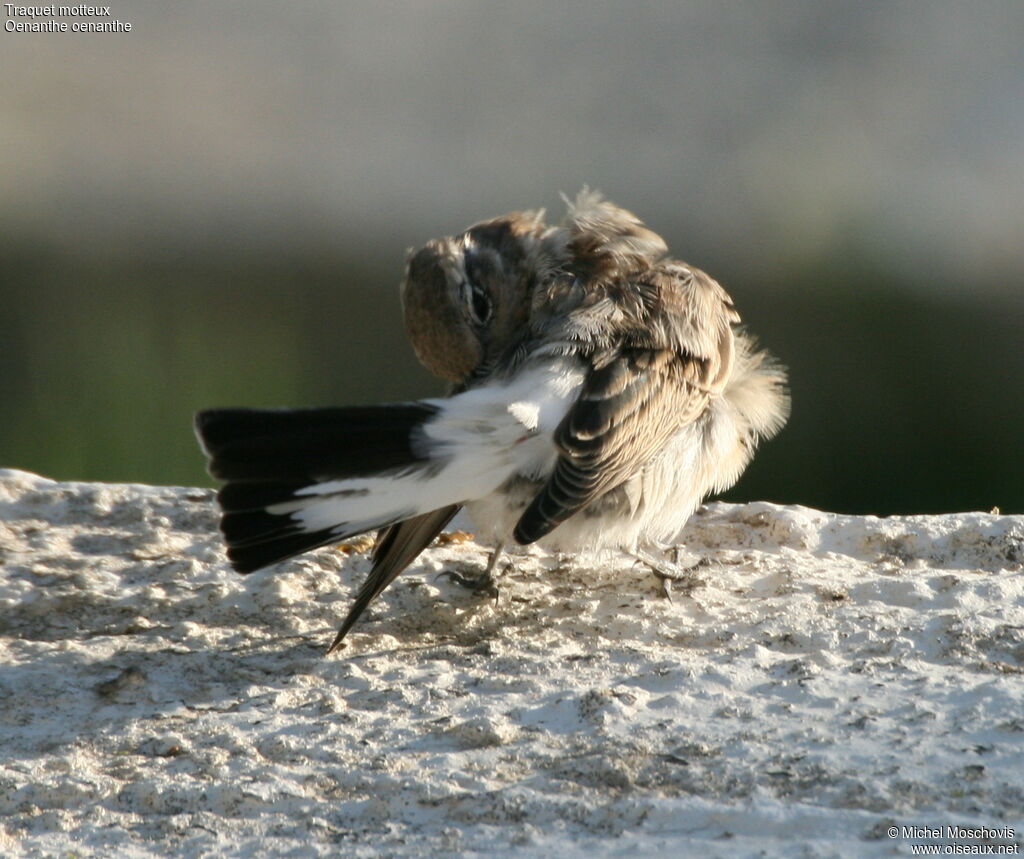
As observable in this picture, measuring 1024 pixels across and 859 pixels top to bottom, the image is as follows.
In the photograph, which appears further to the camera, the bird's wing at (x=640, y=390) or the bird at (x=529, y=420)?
the bird's wing at (x=640, y=390)

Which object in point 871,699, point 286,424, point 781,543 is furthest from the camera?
point 781,543

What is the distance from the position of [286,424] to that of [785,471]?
14.0 ft

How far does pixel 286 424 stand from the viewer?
3037mm

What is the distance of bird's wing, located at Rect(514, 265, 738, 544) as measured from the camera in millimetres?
3332

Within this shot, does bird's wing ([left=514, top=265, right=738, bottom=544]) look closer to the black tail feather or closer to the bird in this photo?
the bird

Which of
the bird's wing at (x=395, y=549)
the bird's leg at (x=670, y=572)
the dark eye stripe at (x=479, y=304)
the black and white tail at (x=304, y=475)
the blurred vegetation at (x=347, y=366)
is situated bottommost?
the blurred vegetation at (x=347, y=366)

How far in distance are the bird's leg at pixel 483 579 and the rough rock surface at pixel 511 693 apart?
0.05 meters

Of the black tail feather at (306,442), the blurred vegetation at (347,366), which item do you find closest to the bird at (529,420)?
the black tail feather at (306,442)

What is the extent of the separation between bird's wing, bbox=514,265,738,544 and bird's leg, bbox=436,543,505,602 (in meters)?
0.37

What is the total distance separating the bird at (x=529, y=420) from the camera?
Result: 3.04 m

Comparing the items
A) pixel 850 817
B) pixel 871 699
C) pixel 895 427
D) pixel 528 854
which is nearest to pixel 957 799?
pixel 850 817

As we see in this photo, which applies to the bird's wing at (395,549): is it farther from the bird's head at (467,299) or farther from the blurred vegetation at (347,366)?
the blurred vegetation at (347,366)

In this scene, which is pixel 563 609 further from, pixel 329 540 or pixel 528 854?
pixel 528 854

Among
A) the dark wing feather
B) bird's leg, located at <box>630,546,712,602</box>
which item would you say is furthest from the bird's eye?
bird's leg, located at <box>630,546,712,602</box>
